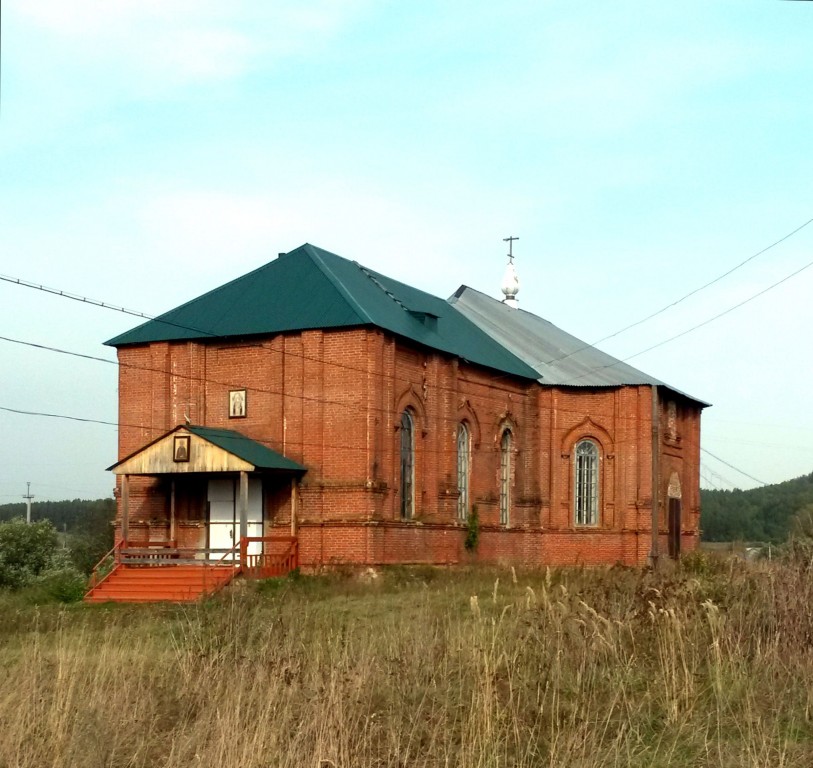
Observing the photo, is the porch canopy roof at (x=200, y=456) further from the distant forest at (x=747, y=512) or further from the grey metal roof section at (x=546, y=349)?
the distant forest at (x=747, y=512)

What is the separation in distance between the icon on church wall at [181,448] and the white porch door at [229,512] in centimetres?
189

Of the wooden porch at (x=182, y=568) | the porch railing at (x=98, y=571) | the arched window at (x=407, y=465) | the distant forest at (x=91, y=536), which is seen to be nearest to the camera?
the wooden porch at (x=182, y=568)

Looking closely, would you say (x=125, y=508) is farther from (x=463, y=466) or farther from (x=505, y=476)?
(x=505, y=476)

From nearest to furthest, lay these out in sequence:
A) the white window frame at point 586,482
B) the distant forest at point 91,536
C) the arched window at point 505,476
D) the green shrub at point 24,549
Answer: the arched window at point 505,476, the white window frame at point 586,482, the green shrub at point 24,549, the distant forest at point 91,536

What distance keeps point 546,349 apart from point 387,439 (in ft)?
40.9

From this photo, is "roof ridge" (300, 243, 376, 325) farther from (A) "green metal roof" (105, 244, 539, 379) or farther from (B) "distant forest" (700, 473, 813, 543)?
(B) "distant forest" (700, 473, 813, 543)

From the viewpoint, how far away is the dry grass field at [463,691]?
24.2 feet

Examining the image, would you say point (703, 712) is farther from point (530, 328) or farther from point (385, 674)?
point (530, 328)

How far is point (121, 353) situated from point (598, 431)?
1429cm

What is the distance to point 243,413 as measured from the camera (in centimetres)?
2750

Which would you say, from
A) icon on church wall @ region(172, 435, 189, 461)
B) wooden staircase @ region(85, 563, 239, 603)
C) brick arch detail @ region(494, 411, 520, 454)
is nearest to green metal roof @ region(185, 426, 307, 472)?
icon on church wall @ region(172, 435, 189, 461)

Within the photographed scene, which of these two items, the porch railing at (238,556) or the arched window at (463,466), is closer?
the porch railing at (238,556)

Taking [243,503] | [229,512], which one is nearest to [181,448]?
[243,503]

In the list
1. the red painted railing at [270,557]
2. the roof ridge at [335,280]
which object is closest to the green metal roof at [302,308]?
the roof ridge at [335,280]
